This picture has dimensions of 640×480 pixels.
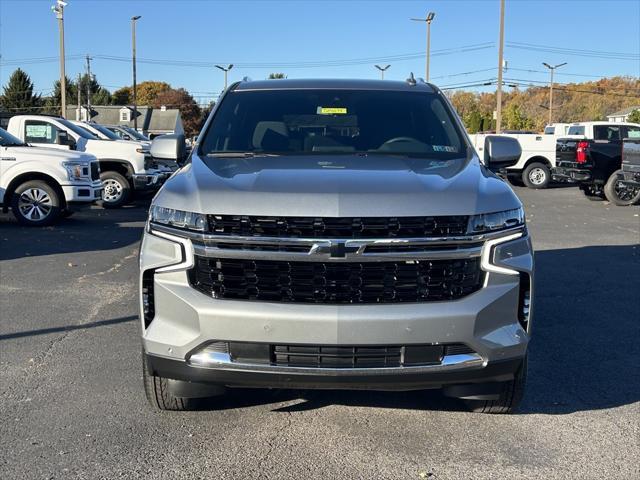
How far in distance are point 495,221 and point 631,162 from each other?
46.1ft

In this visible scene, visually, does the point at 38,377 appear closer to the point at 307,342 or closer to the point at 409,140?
the point at 307,342

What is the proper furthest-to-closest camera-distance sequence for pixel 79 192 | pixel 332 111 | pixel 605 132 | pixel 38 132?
1. pixel 605 132
2. pixel 38 132
3. pixel 79 192
4. pixel 332 111

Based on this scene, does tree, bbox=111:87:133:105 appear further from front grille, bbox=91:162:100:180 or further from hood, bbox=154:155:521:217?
hood, bbox=154:155:521:217

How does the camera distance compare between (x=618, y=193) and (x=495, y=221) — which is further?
(x=618, y=193)

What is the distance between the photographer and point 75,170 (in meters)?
12.5

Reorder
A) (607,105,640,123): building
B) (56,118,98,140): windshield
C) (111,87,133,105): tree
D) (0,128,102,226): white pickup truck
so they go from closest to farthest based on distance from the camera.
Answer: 1. (0,128,102,226): white pickup truck
2. (56,118,98,140): windshield
3. (607,105,640,123): building
4. (111,87,133,105): tree

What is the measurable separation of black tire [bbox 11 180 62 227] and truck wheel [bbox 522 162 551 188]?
16154 mm

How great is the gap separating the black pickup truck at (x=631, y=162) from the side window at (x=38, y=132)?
12911 mm

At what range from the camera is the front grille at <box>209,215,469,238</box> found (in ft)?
10.5

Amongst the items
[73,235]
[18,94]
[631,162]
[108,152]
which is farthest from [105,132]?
[18,94]

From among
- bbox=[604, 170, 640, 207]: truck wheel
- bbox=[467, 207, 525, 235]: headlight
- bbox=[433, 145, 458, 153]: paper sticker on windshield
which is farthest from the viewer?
bbox=[604, 170, 640, 207]: truck wheel

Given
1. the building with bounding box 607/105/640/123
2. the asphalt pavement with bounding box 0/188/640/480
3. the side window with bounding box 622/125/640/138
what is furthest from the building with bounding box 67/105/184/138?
the asphalt pavement with bounding box 0/188/640/480

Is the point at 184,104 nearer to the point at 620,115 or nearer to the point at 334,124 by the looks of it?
the point at 620,115

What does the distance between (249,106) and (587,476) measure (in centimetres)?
324
